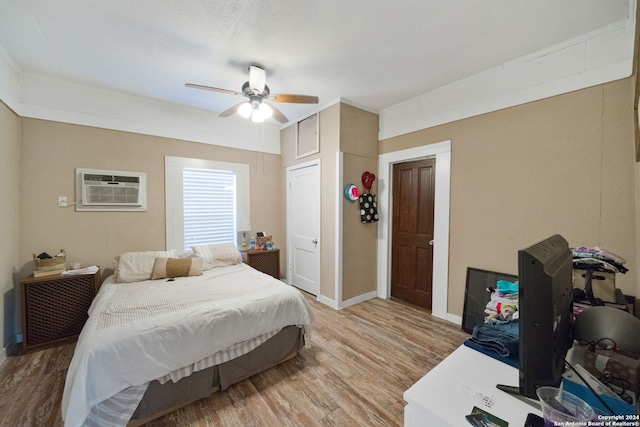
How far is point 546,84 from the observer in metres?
2.28

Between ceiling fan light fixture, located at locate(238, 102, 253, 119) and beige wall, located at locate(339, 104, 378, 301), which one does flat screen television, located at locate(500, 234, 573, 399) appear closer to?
ceiling fan light fixture, located at locate(238, 102, 253, 119)

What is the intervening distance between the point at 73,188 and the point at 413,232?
4.29 metres

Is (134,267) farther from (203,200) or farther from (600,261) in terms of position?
(600,261)

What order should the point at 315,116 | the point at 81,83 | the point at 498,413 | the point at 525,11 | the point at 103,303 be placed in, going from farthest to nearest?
1. the point at 315,116
2. the point at 81,83
3. the point at 103,303
4. the point at 525,11
5. the point at 498,413

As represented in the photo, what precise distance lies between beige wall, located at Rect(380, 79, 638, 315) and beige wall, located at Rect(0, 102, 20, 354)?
4493 mm

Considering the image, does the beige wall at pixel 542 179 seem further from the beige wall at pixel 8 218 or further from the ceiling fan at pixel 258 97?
the beige wall at pixel 8 218

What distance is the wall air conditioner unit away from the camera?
9.43 feet

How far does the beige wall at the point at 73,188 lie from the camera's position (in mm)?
2648

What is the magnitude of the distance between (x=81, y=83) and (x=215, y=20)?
7.18 ft

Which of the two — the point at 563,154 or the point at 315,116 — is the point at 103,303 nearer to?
the point at 315,116

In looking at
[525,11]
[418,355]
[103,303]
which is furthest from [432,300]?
[103,303]

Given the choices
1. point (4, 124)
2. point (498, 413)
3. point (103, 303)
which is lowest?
point (103, 303)

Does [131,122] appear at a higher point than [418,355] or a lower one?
higher

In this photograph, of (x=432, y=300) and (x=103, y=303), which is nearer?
(x=103, y=303)
